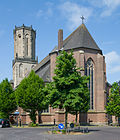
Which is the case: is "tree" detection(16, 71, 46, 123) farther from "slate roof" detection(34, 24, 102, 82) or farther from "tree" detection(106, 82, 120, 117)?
"tree" detection(106, 82, 120, 117)

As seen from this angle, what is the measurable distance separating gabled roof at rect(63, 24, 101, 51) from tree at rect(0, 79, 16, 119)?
14259 millimetres

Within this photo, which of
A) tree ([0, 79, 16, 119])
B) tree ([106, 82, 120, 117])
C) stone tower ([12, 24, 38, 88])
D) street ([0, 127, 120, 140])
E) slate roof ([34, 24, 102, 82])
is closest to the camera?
street ([0, 127, 120, 140])

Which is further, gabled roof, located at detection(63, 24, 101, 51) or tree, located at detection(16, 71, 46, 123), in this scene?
gabled roof, located at detection(63, 24, 101, 51)

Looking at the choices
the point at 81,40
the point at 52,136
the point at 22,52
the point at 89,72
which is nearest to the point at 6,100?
the point at 89,72

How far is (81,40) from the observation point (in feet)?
151

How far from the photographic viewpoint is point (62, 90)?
24609 mm

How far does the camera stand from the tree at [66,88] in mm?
23422

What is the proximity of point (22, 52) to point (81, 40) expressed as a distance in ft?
106

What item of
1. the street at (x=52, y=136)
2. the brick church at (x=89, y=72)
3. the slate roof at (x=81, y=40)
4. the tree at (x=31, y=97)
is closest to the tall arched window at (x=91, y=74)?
the brick church at (x=89, y=72)

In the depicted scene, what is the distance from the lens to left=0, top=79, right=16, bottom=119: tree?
42.3 m

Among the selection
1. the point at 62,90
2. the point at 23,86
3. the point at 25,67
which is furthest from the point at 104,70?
the point at 25,67

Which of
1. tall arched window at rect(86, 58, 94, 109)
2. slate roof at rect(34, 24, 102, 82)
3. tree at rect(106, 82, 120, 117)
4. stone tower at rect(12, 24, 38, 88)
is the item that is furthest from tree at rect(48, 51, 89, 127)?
stone tower at rect(12, 24, 38, 88)

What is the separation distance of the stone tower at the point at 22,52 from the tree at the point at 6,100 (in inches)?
1166

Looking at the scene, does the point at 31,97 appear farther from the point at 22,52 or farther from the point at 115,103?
the point at 22,52
